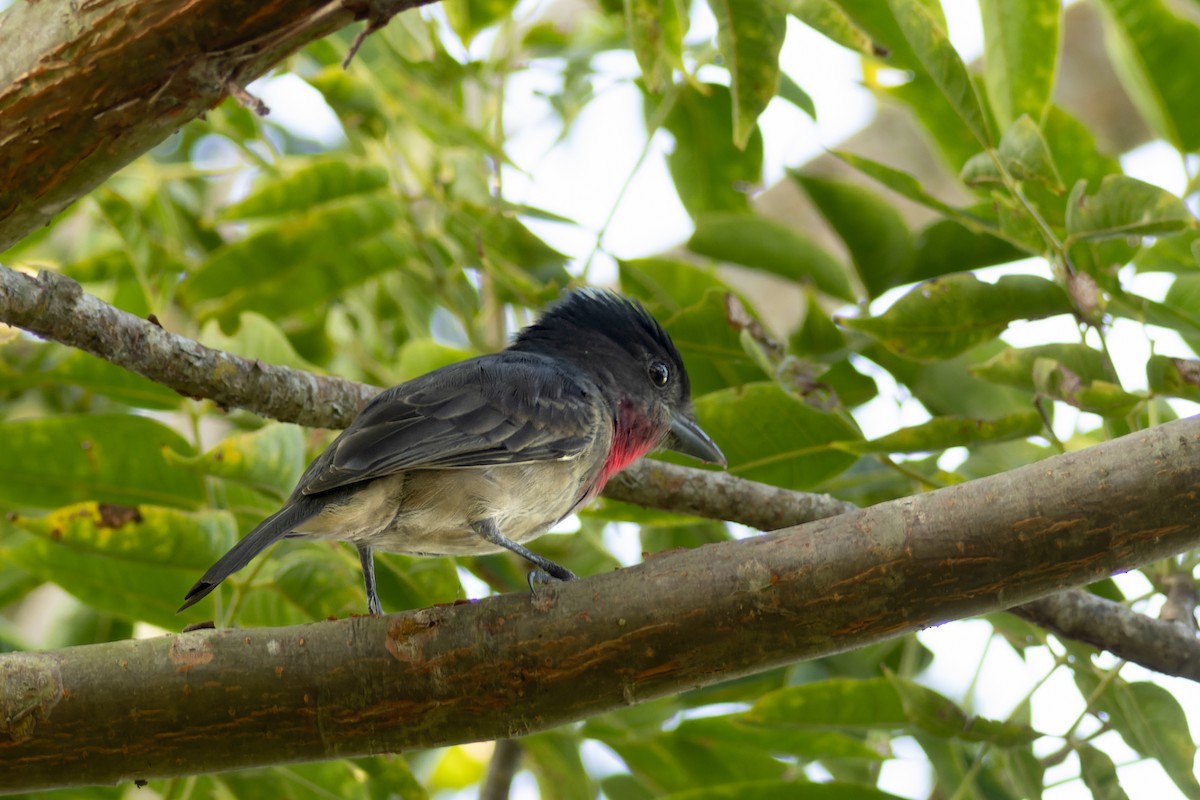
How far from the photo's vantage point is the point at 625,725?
401 cm

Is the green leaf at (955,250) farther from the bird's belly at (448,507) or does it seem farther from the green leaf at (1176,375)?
the bird's belly at (448,507)

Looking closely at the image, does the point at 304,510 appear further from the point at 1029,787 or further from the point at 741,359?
the point at 1029,787

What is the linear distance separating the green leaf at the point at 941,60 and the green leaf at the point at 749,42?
0.93 feet

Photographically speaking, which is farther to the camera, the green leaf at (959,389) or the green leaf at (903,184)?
the green leaf at (959,389)

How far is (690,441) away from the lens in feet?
12.0

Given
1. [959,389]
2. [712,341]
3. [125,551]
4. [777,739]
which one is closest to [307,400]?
[125,551]

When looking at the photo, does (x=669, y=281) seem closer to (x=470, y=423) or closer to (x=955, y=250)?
(x=955, y=250)

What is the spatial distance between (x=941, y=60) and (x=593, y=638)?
1.61 m

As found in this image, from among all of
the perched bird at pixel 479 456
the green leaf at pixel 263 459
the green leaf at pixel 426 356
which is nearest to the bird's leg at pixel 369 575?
the perched bird at pixel 479 456

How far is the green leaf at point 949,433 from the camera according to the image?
2.97m

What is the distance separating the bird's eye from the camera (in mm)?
4066

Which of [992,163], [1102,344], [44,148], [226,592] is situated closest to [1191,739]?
[1102,344]

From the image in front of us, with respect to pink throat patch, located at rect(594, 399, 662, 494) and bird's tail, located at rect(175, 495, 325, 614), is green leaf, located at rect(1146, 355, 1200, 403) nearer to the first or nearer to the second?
pink throat patch, located at rect(594, 399, 662, 494)

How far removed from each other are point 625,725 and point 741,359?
4.09 ft
